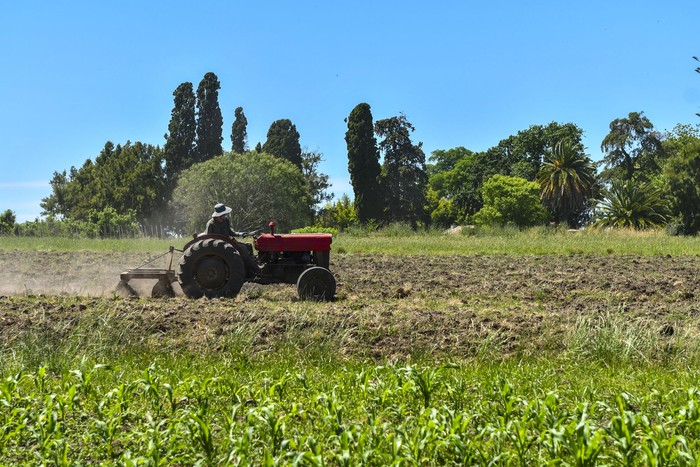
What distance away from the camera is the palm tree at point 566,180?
6006 cm

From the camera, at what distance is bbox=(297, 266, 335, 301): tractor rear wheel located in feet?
38.5

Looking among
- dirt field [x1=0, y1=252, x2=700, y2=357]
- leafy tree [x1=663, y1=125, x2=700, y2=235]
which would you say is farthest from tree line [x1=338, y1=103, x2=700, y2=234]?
dirt field [x1=0, y1=252, x2=700, y2=357]

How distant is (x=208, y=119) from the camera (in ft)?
177

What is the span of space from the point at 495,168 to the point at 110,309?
206ft

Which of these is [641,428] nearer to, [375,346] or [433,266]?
[375,346]

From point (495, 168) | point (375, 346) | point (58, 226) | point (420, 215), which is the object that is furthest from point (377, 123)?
point (375, 346)

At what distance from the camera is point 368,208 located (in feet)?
173

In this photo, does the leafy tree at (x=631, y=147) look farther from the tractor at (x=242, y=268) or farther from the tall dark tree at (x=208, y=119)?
the tractor at (x=242, y=268)

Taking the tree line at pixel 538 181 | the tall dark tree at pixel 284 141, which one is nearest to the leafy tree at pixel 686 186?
the tree line at pixel 538 181

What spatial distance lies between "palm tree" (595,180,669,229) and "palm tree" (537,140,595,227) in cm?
959

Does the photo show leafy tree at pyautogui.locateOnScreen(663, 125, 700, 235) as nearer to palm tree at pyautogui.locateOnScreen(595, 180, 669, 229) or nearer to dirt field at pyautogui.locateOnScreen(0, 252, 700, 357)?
palm tree at pyautogui.locateOnScreen(595, 180, 669, 229)

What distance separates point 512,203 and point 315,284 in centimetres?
4825

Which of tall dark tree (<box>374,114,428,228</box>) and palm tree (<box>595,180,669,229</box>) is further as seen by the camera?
tall dark tree (<box>374,114,428,228</box>)

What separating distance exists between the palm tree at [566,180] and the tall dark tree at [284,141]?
836 inches
